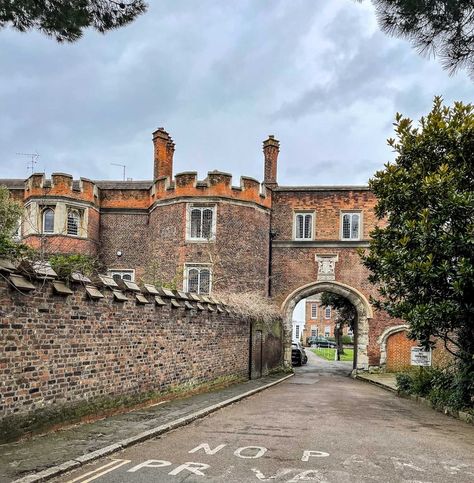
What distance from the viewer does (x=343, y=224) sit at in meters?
30.4

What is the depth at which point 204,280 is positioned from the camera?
1043 inches

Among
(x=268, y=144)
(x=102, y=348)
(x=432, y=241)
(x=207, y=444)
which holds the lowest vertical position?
(x=207, y=444)

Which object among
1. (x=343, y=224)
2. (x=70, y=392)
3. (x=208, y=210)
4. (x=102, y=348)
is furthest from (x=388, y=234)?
(x=343, y=224)

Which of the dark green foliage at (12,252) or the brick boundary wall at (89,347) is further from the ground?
the dark green foliage at (12,252)

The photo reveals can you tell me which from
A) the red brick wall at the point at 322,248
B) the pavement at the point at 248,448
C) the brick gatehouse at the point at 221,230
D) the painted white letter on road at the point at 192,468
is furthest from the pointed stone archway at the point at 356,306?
the painted white letter on road at the point at 192,468

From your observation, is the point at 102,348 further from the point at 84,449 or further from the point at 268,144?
the point at 268,144

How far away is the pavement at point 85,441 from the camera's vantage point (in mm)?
6586

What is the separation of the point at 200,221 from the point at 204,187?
170cm

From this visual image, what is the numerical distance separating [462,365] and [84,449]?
11.1 metres

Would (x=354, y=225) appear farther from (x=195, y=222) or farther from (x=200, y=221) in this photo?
→ (x=195, y=222)

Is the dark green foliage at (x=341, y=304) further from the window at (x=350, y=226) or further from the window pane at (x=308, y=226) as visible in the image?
the window pane at (x=308, y=226)

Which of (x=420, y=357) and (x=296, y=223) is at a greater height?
(x=296, y=223)

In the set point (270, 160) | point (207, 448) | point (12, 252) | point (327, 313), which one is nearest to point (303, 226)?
point (270, 160)

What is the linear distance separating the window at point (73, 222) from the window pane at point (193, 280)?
6.15 meters
